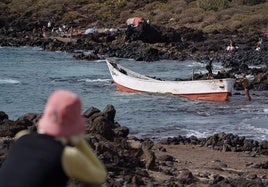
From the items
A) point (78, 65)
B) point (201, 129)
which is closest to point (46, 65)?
point (78, 65)

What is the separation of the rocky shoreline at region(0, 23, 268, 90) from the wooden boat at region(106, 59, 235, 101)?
29.5 feet

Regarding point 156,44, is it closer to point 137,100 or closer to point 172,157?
point 137,100

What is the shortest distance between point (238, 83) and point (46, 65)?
16287 millimetres

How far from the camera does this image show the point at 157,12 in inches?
2766

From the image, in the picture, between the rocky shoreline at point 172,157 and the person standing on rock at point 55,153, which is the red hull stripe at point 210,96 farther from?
the person standing on rock at point 55,153

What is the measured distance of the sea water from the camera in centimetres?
2102

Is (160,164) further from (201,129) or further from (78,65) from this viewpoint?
(78,65)

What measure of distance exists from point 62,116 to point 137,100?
23864mm

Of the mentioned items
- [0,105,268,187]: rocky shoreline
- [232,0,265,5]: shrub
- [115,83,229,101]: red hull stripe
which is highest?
[0,105,268,187]: rocky shoreline

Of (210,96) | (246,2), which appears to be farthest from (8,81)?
(246,2)

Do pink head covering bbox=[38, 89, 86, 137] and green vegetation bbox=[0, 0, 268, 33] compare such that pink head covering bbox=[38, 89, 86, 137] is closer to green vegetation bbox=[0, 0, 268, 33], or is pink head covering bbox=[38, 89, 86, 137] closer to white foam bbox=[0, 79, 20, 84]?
white foam bbox=[0, 79, 20, 84]

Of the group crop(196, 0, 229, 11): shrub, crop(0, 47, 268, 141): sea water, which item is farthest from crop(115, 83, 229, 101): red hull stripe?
crop(196, 0, 229, 11): shrub

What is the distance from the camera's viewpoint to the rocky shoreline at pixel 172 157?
10.9m

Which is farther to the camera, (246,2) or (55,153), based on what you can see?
(246,2)
